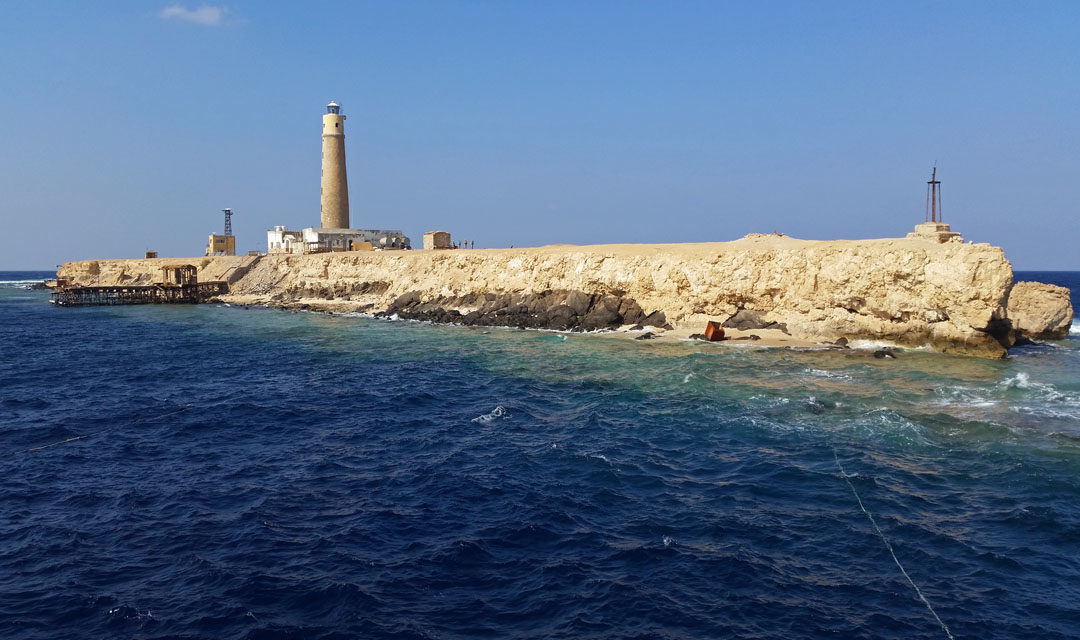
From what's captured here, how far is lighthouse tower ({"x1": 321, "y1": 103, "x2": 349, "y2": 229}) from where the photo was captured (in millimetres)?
81688

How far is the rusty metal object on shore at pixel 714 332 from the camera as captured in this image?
36375mm

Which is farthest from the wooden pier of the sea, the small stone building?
the sea

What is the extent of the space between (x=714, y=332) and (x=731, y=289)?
478cm

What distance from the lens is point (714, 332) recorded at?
36.5m

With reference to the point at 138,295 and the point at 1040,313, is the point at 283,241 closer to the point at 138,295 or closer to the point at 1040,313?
the point at 138,295

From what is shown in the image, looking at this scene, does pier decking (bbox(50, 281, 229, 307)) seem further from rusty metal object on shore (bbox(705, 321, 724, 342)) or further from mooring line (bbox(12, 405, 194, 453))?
rusty metal object on shore (bbox(705, 321, 724, 342))

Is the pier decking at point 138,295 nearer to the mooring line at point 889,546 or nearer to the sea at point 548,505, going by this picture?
the sea at point 548,505

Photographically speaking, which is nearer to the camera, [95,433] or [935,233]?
[95,433]

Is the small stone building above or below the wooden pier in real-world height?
above

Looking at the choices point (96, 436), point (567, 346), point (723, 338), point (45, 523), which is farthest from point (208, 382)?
point (723, 338)

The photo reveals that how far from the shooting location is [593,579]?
1097 cm

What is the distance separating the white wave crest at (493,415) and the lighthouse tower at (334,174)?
221 ft

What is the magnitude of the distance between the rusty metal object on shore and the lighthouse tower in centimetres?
5934

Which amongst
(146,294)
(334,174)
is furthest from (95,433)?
(334,174)
